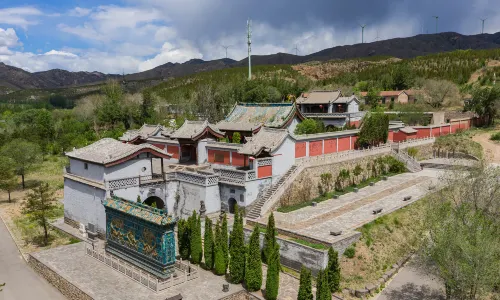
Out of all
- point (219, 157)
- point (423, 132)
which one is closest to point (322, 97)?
point (423, 132)

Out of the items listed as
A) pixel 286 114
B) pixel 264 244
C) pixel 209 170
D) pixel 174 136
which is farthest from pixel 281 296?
pixel 286 114

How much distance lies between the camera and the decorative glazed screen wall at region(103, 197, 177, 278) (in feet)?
57.7

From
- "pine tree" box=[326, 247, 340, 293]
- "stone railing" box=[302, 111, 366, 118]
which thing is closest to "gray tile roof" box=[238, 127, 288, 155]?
"pine tree" box=[326, 247, 340, 293]

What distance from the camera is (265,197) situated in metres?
26.1

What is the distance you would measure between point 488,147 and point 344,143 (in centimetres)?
2041

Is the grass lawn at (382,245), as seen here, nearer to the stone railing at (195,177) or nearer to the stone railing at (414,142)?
the stone railing at (195,177)

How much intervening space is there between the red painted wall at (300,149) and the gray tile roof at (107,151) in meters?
10.3

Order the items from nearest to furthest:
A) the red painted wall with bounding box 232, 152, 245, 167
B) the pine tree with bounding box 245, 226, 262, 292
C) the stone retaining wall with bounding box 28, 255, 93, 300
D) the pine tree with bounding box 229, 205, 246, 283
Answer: the pine tree with bounding box 245, 226, 262, 292 < the stone retaining wall with bounding box 28, 255, 93, 300 < the pine tree with bounding box 229, 205, 246, 283 < the red painted wall with bounding box 232, 152, 245, 167

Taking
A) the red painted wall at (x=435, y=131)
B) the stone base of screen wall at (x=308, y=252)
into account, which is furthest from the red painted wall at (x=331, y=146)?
the red painted wall at (x=435, y=131)

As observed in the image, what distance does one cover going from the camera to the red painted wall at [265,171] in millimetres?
26312

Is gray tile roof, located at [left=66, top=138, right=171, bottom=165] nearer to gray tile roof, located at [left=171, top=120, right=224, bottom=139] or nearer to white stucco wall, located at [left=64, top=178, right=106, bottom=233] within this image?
white stucco wall, located at [left=64, top=178, right=106, bottom=233]

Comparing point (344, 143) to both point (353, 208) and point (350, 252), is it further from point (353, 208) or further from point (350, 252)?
point (350, 252)

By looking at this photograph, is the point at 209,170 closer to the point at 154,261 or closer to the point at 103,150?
the point at 103,150

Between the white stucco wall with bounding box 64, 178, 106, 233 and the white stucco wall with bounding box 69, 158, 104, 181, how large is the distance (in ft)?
2.12
